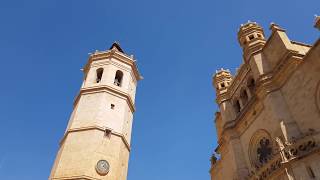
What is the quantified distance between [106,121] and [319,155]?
1592 cm

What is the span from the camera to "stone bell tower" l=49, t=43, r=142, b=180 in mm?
21078

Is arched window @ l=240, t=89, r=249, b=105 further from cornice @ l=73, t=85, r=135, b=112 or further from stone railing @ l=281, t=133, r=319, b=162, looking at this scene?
cornice @ l=73, t=85, r=135, b=112

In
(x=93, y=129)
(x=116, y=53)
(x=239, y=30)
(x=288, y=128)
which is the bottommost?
(x=288, y=128)

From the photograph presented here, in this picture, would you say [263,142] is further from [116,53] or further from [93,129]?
[116,53]

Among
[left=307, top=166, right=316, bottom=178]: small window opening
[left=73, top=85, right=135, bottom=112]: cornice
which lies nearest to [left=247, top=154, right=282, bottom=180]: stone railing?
[left=307, top=166, right=316, bottom=178]: small window opening

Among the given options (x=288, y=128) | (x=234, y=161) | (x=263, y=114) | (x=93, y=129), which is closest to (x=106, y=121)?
(x=93, y=129)

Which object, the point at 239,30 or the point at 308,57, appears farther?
the point at 239,30

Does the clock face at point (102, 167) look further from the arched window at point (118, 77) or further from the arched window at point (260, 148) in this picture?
the arched window at point (260, 148)

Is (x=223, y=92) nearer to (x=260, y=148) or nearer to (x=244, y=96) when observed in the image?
(x=244, y=96)

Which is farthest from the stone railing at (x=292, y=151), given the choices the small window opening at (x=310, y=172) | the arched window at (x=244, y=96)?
the arched window at (x=244, y=96)

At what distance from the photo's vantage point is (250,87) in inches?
796

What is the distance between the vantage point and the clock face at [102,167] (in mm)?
20859

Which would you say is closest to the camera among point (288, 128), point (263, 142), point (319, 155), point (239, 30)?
point (319, 155)

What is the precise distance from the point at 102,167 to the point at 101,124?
12.4 ft
